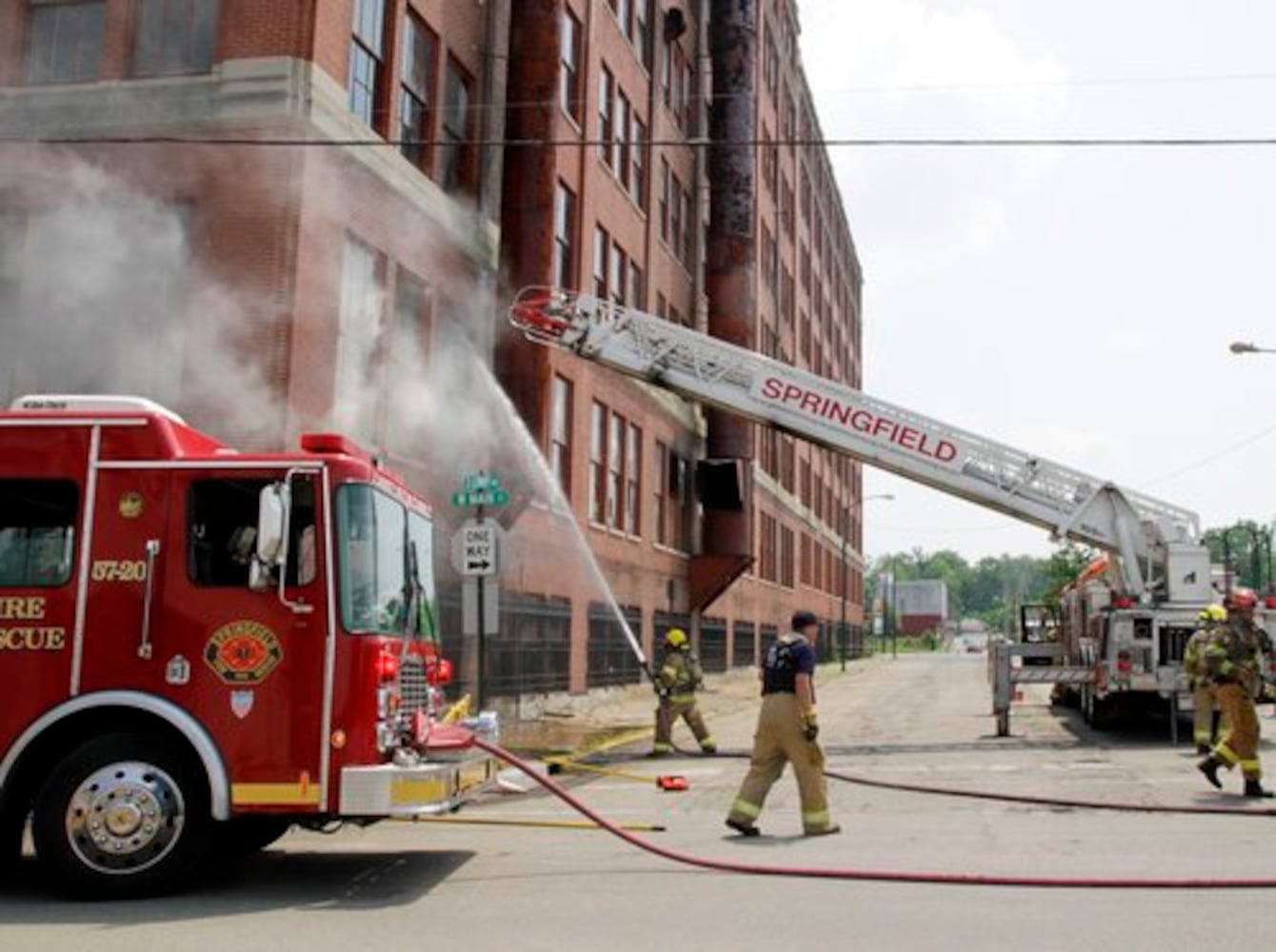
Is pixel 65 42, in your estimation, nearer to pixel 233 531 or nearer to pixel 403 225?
pixel 403 225

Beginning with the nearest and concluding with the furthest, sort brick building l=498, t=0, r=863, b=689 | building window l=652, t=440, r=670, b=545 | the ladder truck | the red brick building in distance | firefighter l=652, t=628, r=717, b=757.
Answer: the red brick building in distance, firefighter l=652, t=628, r=717, b=757, the ladder truck, brick building l=498, t=0, r=863, b=689, building window l=652, t=440, r=670, b=545

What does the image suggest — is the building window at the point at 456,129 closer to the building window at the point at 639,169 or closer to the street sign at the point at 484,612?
the street sign at the point at 484,612

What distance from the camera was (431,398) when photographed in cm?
1747

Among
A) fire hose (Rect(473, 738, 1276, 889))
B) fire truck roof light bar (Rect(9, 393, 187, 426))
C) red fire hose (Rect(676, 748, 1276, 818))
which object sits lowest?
fire hose (Rect(473, 738, 1276, 889))

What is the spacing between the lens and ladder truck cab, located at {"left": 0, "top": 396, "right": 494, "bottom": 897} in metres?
6.45

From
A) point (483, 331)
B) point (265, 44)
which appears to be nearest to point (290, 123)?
point (265, 44)

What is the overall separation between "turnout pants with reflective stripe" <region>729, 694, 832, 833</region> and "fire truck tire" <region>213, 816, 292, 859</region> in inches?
118

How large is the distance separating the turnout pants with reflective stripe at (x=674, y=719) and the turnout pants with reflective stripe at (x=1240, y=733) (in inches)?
231

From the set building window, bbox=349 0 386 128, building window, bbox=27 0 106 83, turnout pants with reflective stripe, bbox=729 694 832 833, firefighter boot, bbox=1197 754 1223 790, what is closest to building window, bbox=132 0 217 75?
building window, bbox=27 0 106 83

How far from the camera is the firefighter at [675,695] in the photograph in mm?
14672

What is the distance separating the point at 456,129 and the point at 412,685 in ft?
44.5

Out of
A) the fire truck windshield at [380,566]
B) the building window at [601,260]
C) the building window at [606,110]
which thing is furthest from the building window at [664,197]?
the fire truck windshield at [380,566]

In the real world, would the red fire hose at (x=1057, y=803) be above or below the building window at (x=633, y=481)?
below

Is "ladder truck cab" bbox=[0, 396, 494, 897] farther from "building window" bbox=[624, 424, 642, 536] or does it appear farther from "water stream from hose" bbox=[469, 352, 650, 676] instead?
"building window" bbox=[624, 424, 642, 536]
